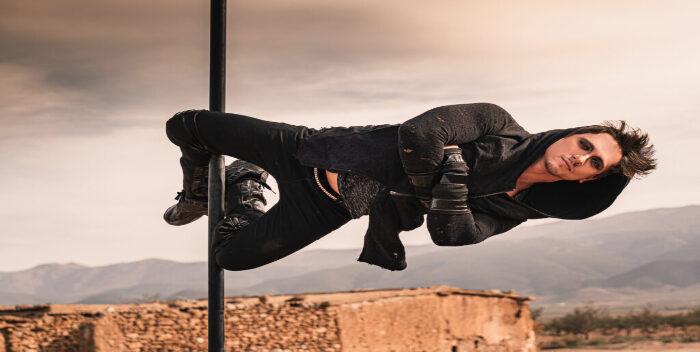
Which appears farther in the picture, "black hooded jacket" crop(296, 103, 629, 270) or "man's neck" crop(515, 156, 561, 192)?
"man's neck" crop(515, 156, 561, 192)

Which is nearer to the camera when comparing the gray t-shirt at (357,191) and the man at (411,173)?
the man at (411,173)

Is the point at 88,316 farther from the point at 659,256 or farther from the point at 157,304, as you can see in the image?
the point at 659,256

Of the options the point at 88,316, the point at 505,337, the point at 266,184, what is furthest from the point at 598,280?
the point at 266,184

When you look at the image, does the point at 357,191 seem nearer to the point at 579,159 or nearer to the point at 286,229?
the point at 286,229

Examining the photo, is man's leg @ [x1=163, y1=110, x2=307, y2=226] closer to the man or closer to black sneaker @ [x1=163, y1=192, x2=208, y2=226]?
the man

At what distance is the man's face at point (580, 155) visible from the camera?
3403mm

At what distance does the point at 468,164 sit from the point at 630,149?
588mm

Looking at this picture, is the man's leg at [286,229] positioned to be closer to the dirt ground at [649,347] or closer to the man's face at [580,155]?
the man's face at [580,155]

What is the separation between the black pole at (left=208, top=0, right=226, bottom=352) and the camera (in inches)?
144

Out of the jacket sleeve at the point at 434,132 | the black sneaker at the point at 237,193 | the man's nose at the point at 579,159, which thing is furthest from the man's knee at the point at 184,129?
the man's nose at the point at 579,159

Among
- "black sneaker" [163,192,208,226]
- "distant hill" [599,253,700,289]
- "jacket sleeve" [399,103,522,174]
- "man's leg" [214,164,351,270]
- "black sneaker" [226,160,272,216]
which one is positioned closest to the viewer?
"jacket sleeve" [399,103,522,174]

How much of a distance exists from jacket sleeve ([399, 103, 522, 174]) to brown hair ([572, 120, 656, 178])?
0.42m

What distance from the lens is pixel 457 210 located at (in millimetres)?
3332

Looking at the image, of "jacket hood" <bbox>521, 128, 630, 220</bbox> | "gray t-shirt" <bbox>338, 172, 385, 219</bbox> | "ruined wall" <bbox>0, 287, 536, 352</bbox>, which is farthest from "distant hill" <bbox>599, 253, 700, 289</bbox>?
"gray t-shirt" <bbox>338, 172, 385, 219</bbox>
